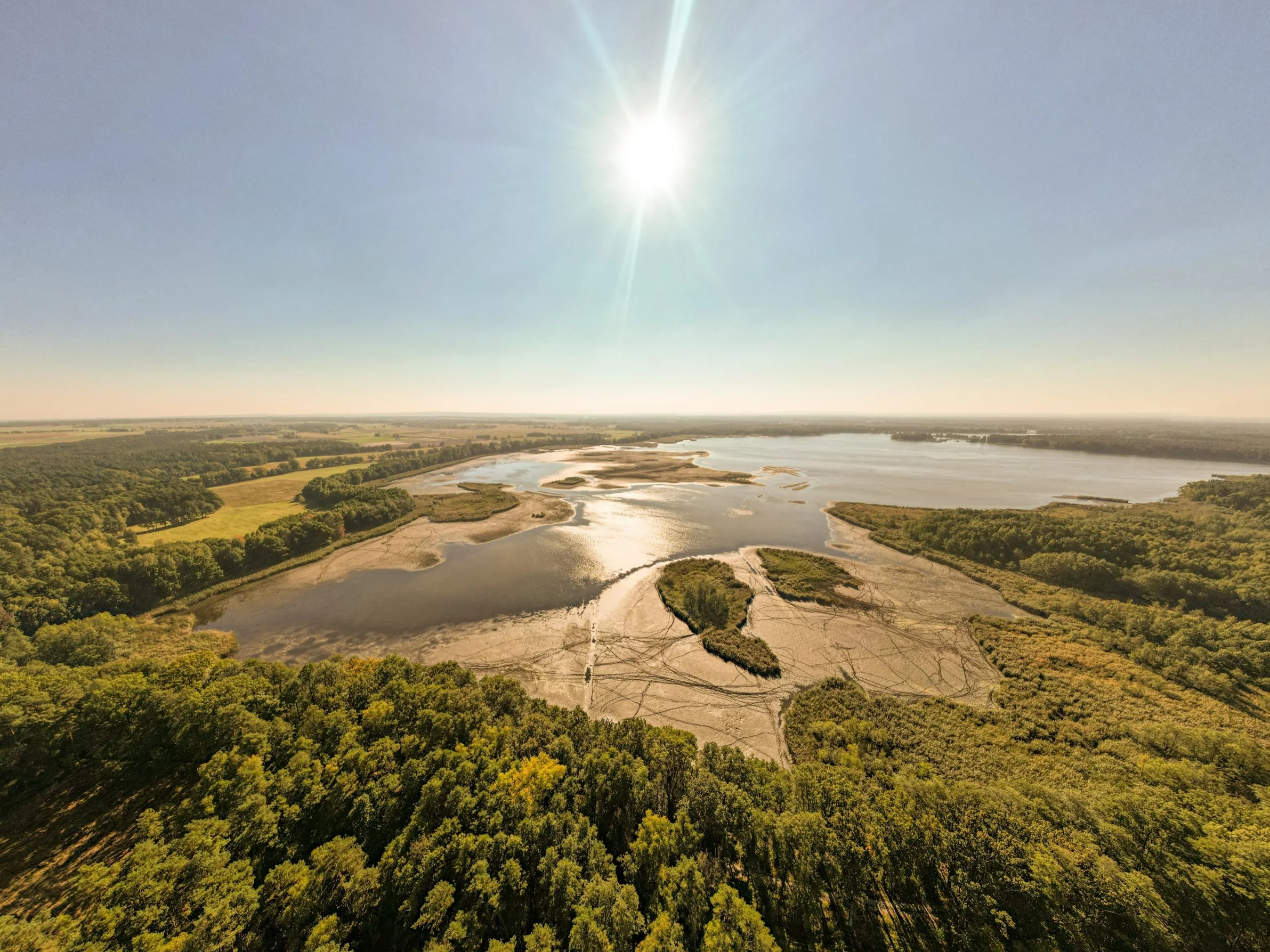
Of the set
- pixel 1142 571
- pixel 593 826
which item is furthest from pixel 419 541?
pixel 1142 571

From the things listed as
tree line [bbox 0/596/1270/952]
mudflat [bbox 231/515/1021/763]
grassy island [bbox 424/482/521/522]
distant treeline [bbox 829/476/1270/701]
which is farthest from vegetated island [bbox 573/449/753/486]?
tree line [bbox 0/596/1270/952]

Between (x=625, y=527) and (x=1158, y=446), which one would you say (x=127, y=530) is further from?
(x=1158, y=446)

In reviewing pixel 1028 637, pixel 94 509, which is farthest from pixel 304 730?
pixel 94 509

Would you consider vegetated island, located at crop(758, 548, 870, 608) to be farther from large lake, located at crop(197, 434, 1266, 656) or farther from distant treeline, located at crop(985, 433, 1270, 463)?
distant treeline, located at crop(985, 433, 1270, 463)

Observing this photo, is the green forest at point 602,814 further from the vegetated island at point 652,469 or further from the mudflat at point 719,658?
the vegetated island at point 652,469

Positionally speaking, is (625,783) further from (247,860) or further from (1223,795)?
(1223,795)

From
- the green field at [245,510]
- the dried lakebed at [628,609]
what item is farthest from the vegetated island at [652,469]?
the green field at [245,510]
